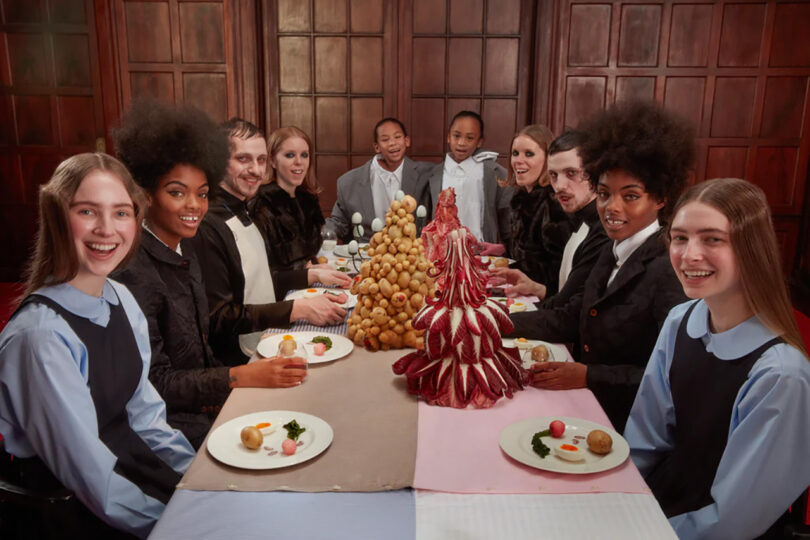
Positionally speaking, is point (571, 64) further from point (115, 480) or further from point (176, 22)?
point (115, 480)

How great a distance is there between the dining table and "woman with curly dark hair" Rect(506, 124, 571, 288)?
200 centimetres

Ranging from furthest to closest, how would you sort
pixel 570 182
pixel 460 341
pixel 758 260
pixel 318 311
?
pixel 570 182, pixel 318 311, pixel 460 341, pixel 758 260

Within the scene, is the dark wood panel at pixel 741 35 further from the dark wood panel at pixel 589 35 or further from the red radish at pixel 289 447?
the red radish at pixel 289 447

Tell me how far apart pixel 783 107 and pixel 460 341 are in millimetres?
5659

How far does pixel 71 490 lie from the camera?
151 cm

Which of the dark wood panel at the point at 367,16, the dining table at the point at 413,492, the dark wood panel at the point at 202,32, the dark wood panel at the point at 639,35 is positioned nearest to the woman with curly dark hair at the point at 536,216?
the dining table at the point at 413,492

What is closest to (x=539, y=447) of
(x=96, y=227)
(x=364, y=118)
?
(x=96, y=227)

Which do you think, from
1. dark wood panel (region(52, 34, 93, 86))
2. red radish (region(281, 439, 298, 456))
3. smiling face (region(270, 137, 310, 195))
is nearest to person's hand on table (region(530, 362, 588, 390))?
red radish (region(281, 439, 298, 456))

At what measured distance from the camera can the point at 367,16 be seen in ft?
20.2

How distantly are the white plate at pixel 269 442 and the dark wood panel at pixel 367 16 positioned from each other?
17.0 ft

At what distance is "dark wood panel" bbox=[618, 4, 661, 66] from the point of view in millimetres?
5871

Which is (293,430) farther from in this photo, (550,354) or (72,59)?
(72,59)

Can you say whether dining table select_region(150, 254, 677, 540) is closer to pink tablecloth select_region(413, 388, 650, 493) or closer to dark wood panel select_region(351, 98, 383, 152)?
pink tablecloth select_region(413, 388, 650, 493)

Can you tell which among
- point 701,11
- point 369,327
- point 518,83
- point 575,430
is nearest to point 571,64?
point 518,83
